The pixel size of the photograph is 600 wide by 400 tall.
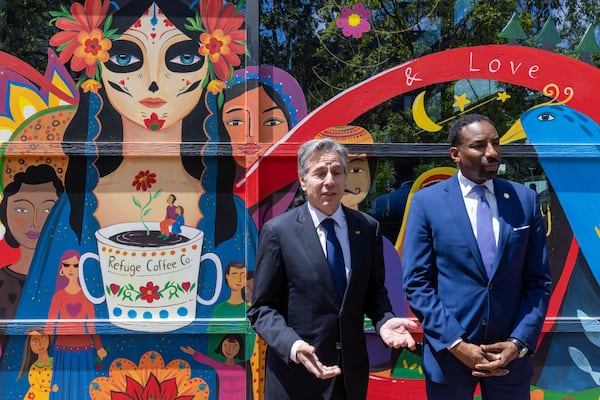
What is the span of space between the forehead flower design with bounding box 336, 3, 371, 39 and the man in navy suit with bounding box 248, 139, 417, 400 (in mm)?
1523

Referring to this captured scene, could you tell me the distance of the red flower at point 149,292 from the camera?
11.5 ft

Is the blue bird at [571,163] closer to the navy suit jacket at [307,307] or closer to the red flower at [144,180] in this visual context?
the navy suit jacket at [307,307]

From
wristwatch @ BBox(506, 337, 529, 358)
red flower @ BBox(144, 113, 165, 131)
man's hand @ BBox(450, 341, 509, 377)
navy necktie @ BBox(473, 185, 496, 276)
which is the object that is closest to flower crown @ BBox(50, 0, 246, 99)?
red flower @ BBox(144, 113, 165, 131)

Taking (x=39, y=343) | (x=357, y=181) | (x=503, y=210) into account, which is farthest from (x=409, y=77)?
(x=39, y=343)

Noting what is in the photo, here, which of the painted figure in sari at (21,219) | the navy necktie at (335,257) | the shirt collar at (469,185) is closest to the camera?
the navy necktie at (335,257)

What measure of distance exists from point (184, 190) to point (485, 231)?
187 cm

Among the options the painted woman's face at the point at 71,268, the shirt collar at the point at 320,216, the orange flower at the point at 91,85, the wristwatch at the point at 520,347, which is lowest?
the wristwatch at the point at 520,347

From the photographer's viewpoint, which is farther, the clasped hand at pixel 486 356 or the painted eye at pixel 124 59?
the painted eye at pixel 124 59

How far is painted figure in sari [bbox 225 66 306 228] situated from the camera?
3523mm

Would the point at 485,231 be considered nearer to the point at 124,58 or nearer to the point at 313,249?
the point at 313,249

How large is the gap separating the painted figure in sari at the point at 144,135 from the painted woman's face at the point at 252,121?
0.07m

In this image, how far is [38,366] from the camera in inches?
139

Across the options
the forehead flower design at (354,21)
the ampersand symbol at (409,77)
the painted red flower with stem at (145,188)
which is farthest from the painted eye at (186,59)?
the ampersand symbol at (409,77)

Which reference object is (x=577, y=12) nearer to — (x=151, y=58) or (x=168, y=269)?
(x=151, y=58)
